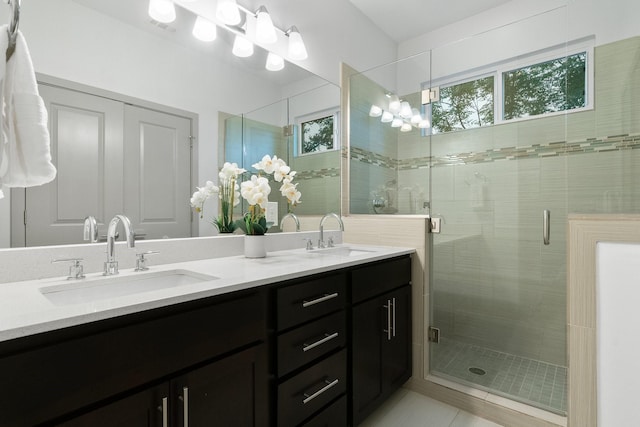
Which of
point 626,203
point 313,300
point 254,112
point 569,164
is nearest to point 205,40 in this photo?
point 254,112

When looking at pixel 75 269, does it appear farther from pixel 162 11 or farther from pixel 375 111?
pixel 375 111

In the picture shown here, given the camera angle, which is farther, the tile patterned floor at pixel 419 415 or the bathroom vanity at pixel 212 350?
the tile patterned floor at pixel 419 415

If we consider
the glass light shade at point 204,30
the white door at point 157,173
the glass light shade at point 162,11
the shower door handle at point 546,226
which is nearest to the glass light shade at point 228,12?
the glass light shade at point 204,30

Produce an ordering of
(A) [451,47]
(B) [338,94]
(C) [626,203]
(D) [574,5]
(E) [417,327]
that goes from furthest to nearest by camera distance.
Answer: (B) [338,94] < (A) [451,47] < (E) [417,327] < (D) [574,5] < (C) [626,203]

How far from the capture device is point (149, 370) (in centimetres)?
81

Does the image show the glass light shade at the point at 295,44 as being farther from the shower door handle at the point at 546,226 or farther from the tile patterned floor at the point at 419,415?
the tile patterned floor at the point at 419,415

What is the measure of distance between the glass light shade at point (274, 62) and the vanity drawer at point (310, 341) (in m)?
1.46

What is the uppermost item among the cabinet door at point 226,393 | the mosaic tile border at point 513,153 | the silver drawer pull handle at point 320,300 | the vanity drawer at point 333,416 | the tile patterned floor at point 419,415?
the mosaic tile border at point 513,153

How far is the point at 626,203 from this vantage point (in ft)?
4.94

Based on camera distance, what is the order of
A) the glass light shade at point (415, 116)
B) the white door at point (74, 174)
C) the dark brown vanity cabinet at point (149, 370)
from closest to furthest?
the dark brown vanity cabinet at point (149, 370) < the white door at point (74, 174) < the glass light shade at point (415, 116)

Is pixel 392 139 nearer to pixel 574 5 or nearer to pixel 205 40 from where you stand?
pixel 574 5

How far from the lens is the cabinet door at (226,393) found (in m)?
0.87

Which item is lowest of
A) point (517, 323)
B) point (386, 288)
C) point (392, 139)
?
point (517, 323)

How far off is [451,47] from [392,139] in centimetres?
71
